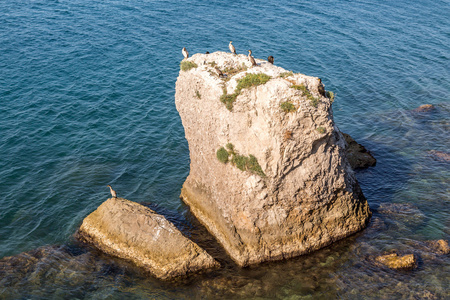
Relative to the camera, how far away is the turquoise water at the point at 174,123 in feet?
76.4

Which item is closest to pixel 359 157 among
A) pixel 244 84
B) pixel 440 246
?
pixel 440 246

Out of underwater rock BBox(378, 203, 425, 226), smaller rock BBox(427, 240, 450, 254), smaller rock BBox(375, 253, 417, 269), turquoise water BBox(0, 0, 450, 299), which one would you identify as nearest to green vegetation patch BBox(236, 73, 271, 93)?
turquoise water BBox(0, 0, 450, 299)

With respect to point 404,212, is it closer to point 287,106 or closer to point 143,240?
point 287,106

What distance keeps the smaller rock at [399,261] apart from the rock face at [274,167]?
9.87ft

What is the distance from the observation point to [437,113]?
4300 cm

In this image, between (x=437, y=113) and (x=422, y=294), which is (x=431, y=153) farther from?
(x=422, y=294)

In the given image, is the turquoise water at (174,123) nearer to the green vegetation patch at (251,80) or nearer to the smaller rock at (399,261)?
the smaller rock at (399,261)

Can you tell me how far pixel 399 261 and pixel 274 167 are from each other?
9424 mm

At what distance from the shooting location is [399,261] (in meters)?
23.1

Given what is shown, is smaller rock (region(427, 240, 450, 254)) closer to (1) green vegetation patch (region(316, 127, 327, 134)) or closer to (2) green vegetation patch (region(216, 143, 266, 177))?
(1) green vegetation patch (region(316, 127, 327, 134))

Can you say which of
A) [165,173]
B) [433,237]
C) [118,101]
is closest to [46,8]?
[118,101]

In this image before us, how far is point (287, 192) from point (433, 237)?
10.6 metres

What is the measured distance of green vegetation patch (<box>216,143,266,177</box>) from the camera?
77.5 feet

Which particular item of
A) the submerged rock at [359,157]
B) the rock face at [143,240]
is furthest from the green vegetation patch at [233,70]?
the submerged rock at [359,157]
